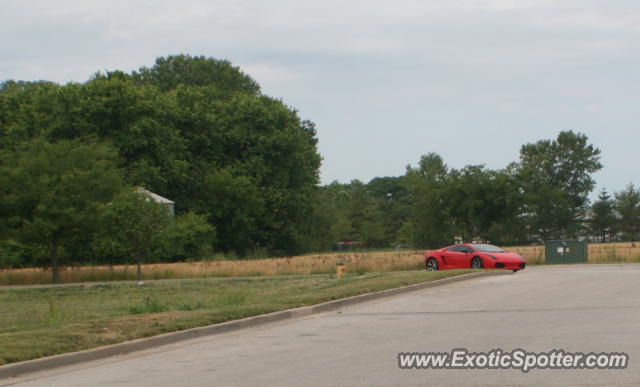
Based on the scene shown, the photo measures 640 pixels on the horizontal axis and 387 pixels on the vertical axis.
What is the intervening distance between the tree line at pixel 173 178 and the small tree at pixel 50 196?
2.4 inches

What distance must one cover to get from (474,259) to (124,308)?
18.1 metres

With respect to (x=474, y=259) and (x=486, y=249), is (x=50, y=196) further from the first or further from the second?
(x=486, y=249)

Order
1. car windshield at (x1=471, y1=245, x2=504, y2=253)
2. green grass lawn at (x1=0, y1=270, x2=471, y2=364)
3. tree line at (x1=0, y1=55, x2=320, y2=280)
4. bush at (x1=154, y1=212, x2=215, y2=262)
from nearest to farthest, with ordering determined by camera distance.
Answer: green grass lawn at (x1=0, y1=270, x2=471, y2=364)
car windshield at (x1=471, y1=245, x2=504, y2=253)
tree line at (x1=0, y1=55, x2=320, y2=280)
bush at (x1=154, y1=212, x2=215, y2=262)

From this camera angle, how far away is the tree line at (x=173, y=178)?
1468 inches

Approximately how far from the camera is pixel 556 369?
376 inches

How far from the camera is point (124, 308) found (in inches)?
784

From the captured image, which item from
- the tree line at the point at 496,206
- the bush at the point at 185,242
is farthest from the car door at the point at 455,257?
the tree line at the point at 496,206

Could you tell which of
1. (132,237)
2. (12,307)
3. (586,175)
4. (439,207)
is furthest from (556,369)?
(586,175)

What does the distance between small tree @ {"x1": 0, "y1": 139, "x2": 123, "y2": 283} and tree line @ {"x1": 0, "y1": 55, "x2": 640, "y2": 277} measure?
0.06 meters

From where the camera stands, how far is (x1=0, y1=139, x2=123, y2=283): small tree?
36.5 meters

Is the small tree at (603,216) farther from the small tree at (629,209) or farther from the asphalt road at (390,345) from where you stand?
the asphalt road at (390,345)

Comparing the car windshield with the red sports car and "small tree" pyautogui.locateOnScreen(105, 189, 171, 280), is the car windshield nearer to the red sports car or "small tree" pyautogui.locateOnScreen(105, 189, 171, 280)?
the red sports car

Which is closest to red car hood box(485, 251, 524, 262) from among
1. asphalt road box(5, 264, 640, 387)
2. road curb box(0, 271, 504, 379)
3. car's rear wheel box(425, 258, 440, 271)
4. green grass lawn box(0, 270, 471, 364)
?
car's rear wheel box(425, 258, 440, 271)

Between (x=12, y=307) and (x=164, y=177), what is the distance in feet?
137
